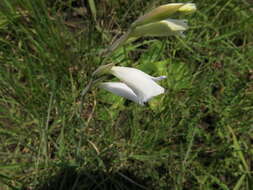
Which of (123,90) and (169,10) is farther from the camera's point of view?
(123,90)

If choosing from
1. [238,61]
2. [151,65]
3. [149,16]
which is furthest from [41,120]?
[238,61]

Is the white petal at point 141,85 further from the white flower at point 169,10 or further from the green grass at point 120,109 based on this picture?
the green grass at point 120,109

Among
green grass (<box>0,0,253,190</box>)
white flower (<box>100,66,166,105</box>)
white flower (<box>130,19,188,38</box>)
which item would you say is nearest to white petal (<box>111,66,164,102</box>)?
white flower (<box>100,66,166,105</box>)

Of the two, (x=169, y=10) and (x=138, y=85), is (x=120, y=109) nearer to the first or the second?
(x=138, y=85)

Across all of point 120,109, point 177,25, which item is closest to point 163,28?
point 177,25

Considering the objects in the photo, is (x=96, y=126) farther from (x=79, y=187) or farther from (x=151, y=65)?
(x=151, y=65)

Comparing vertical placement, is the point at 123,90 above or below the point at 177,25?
below

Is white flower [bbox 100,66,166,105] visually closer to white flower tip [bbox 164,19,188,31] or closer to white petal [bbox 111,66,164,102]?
white petal [bbox 111,66,164,102]

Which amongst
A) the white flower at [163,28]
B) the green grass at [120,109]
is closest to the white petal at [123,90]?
the white flower at [163,28]

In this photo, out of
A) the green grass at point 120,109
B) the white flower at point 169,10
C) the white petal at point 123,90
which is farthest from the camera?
the green grass at point 120,109
